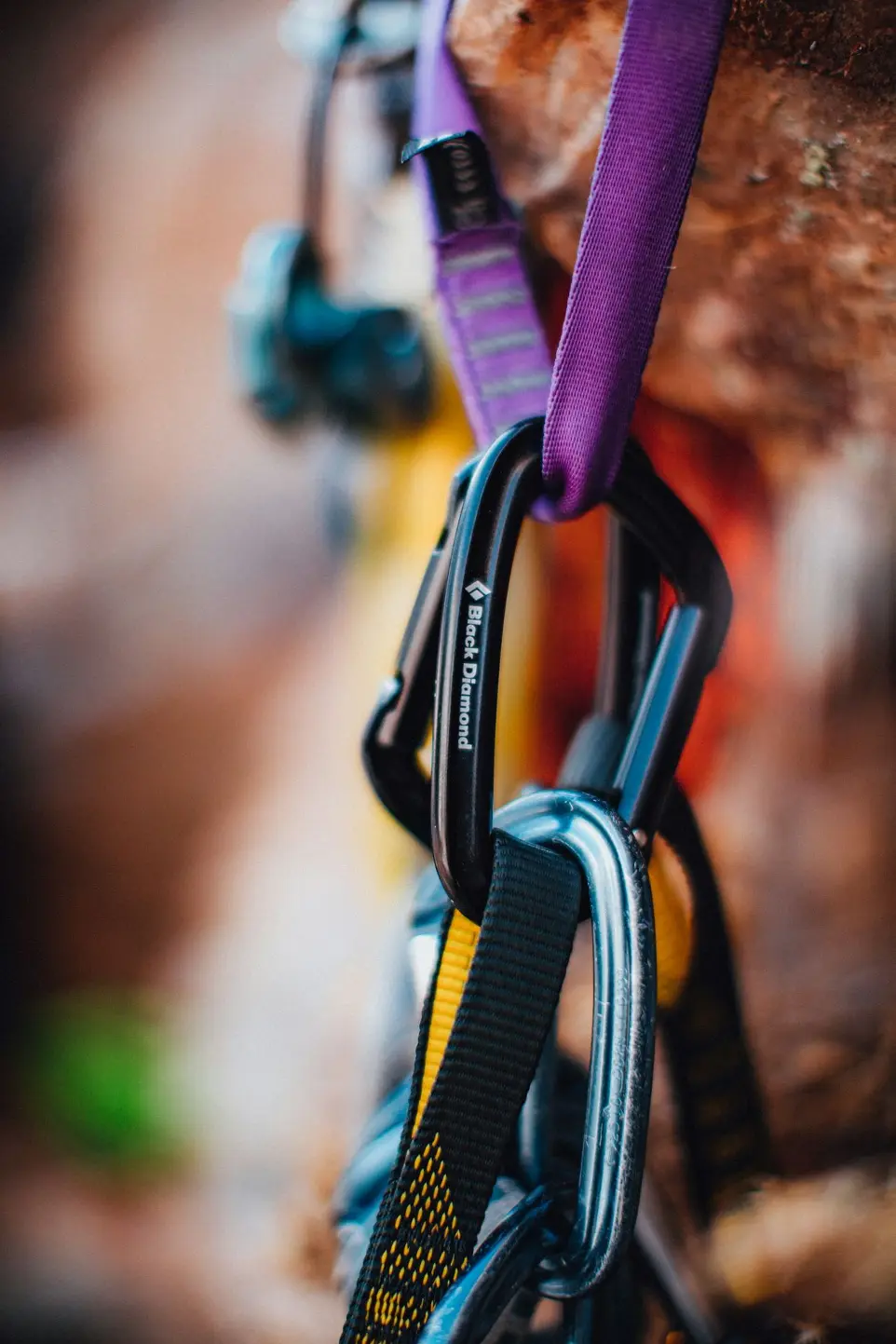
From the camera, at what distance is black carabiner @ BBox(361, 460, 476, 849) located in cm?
45

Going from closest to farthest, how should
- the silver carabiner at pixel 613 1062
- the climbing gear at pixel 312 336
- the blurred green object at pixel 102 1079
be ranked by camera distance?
the silver carabiner at pixel 613 1062 → the climbing gear at pixel 312 336 → the blurred green object at pixel 102 1079

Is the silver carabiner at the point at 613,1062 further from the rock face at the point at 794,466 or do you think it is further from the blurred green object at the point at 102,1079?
the blurred green object at the point at 102,1079

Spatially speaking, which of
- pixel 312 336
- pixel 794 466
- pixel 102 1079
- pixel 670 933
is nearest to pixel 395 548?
pixel 312 336

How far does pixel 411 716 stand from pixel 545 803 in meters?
0.09

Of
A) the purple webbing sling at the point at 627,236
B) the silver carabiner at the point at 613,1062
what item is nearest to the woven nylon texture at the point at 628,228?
the purple webbing sling at the point at 627,236

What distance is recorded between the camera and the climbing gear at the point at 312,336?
33.2 inches

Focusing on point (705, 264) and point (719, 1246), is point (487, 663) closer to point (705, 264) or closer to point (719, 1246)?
point (705, 264)

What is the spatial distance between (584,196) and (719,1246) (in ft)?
2.24

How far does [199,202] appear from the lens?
2.02 metres

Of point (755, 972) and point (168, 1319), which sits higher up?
point (755, 972)

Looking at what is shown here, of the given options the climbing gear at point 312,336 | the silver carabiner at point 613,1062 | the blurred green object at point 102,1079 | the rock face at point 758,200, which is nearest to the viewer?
the silver carabiner at point 613,1062

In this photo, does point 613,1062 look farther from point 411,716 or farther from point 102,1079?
point 102,1079

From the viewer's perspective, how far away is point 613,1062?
1.18 feet

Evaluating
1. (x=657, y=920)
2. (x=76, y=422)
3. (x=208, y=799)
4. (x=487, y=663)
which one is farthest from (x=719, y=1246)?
(x=76, y=422)
